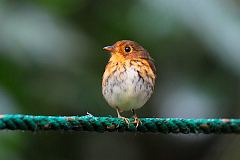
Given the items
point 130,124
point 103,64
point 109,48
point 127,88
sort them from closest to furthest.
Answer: point 130,124, point 127,88, point 109,48, point 103,64

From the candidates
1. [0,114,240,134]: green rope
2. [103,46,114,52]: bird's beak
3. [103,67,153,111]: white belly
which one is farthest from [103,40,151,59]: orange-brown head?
[0,114,240,134]: green rope

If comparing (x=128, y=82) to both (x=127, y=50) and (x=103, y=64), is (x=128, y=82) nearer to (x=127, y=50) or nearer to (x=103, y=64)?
(x=127, y=50)

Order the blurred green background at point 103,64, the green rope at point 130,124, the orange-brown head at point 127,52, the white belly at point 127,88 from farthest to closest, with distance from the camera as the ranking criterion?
the orange-brown head at point 127,52, the white belly at point 127,88, the blurred green background at point 103,64, the green rope at point 130,124

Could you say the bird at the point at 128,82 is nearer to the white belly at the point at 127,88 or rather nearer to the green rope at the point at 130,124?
the white belly at the point at 127,88

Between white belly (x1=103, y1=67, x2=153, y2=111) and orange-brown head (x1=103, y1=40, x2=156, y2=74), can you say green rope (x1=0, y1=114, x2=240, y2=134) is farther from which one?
orange-brown head (x1=103, y1=40, x2=156, y2=74)

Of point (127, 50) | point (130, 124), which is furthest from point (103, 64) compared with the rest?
point (130, 124)

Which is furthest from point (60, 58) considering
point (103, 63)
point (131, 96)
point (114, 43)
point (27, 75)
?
point (103, 63)

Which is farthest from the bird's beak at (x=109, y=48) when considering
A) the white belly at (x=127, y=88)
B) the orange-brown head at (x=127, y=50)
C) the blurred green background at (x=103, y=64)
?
the white belly at (x=127, y=88)
